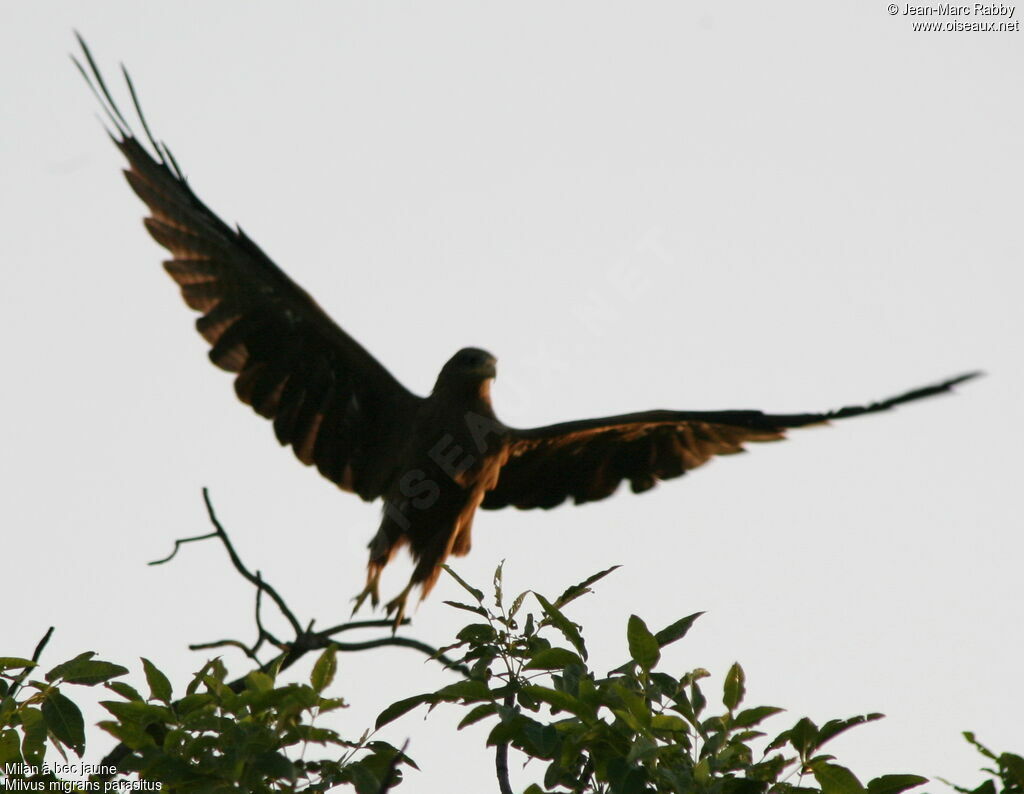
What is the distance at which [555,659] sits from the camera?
2.56 m

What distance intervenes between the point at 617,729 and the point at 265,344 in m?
3.71

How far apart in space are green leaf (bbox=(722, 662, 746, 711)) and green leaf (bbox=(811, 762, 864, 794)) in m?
0.21

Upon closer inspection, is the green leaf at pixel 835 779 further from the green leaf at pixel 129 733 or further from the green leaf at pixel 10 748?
the green leaf at pixel 10 748

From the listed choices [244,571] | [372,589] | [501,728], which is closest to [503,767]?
[501,728]

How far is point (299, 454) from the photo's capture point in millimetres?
5848

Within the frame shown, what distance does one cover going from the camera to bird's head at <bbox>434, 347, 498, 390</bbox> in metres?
5.79

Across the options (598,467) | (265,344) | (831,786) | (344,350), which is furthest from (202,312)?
(831,786)

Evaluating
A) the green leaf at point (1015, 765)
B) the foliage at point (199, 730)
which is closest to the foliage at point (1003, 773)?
the green leaf at point (1015, 765)

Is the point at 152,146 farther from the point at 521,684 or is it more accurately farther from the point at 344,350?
the point at 521,684

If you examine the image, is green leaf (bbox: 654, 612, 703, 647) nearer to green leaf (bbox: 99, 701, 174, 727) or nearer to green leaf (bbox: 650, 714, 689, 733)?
green leaf (bbox: 650, 714, 689, 733)

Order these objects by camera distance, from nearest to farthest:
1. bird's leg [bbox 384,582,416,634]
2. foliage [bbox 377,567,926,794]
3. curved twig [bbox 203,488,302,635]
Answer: foliage [bbox 377,567,926,794]
curved twig [bbox 203,488,302,635]
bird's leg [bbox 384,582,416,634]

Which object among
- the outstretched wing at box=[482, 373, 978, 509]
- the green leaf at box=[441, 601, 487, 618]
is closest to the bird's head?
the outstretched wing at box=[482, 373, 978, 509]

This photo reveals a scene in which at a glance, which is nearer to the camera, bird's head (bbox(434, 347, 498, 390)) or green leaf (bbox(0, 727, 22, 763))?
green leaf (bbox(0, 727, 22, 763))

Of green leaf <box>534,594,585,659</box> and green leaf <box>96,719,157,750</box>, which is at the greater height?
green leaf <box>534,594,585,659</box>
